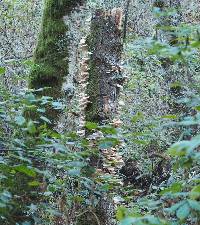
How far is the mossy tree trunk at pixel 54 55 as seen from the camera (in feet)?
14.8

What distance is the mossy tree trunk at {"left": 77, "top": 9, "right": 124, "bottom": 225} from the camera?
4941mm

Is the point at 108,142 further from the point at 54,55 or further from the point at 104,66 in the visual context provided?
the point at 104,66

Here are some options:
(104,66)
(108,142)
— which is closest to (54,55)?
(104,66)

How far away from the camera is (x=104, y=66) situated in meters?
5.01

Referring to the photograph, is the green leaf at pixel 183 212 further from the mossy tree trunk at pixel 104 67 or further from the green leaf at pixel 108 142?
the mossy tree trunk at pixel 104 67

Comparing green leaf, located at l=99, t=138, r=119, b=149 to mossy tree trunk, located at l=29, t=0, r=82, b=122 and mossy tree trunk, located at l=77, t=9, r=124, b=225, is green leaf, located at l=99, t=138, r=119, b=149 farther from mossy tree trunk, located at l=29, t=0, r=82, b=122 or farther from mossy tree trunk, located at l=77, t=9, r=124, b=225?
mossy tree trunk, located at l=77, t=9, r=124, b=225

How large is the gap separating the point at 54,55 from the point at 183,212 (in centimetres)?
313

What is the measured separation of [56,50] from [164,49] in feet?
9.14

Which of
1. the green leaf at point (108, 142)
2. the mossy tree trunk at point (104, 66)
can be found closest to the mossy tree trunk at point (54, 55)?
the mossy tree trunk at point (104, 66)

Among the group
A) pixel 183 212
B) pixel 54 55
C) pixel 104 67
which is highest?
pixel 54 55

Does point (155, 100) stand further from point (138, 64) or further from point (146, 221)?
point (146, 221)

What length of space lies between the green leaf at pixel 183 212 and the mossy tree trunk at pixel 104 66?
316 centimetres

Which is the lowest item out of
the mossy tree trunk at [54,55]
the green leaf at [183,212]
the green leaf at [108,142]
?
the green leaf at [183,212]

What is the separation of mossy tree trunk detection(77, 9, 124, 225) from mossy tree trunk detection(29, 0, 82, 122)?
46 centimetres
